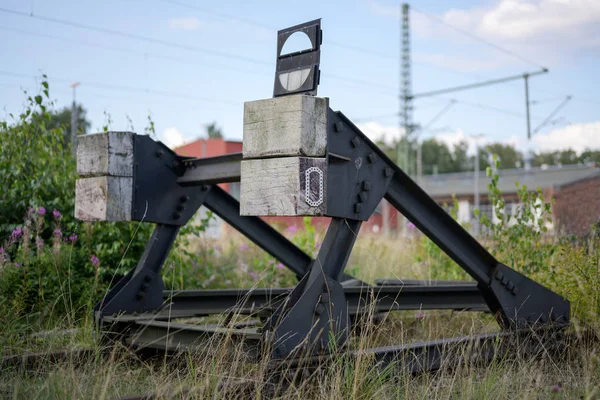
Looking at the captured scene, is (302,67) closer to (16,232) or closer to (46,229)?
(16,232)

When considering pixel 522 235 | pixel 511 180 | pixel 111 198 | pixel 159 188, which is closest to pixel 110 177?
pixel 111 198

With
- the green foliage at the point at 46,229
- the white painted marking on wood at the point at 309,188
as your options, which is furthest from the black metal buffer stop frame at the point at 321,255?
the green foliage at the point at 46,229

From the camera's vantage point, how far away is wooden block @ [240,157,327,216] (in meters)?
3.42

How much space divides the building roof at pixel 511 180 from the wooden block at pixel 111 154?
3654 cm

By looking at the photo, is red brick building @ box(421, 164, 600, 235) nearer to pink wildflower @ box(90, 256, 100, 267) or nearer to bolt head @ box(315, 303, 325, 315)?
bolt head @ box(315, 303, 325, 315)

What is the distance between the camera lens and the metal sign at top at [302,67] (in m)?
3.68

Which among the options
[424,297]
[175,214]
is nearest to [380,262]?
[424,297]

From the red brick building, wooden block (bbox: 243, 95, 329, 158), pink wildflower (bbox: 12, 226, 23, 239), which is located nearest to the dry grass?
wooden block (bbox: 243, 95, 329, 158)

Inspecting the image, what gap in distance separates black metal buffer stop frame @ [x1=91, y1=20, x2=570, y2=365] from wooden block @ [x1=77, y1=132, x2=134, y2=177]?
0.06 m

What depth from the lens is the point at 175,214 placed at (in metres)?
4.87

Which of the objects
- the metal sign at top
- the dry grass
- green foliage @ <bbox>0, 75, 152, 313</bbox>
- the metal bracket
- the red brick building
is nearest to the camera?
the dry grass

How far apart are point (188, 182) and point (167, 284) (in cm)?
257

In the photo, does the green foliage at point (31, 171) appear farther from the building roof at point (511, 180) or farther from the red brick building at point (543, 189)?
the building roof at point (511, 180)

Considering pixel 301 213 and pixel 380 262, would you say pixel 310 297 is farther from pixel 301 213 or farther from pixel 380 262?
pixel 380 262
